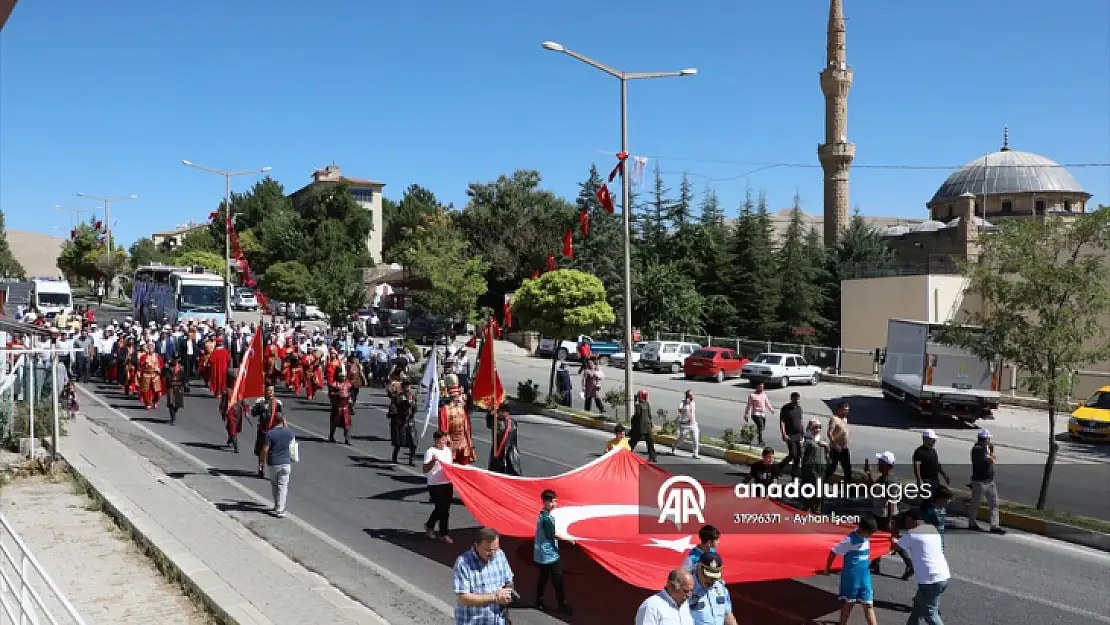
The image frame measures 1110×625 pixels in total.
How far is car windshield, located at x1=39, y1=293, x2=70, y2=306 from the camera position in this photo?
171ft

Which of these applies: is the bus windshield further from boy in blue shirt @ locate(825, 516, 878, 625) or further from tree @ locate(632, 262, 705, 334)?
boy in blue shirt @ locate(825, 516, 878, 625)

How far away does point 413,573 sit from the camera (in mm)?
10781

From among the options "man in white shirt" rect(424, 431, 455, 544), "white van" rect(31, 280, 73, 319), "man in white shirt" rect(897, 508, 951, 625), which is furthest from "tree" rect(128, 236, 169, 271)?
"man in white shirt" rect(897, 508, 951, 625)

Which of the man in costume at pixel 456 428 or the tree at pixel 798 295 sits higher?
the tree at pixel 798 295

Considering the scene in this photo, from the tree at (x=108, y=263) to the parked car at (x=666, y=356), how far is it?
61.9m

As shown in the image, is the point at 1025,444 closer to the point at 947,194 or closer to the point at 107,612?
the point at 107,612

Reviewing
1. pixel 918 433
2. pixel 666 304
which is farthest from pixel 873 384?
pixel 666 304

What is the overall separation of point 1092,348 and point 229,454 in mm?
15838

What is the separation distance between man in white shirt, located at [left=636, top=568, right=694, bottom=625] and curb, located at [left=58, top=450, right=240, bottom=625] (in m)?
4.34

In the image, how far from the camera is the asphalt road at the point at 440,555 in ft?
32.0

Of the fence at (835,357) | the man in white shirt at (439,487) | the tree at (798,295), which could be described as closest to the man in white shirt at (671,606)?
the man in white shirt at (439,487)

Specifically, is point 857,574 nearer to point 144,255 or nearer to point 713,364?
point 713,364

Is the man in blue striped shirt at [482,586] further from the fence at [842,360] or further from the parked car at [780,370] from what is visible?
the parked car at [780,370]

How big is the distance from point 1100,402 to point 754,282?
113 ft
